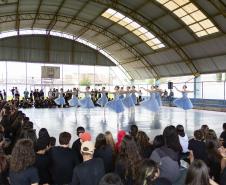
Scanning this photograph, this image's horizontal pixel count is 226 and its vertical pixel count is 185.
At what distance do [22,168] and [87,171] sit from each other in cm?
76

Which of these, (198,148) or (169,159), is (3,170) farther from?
(198,148)

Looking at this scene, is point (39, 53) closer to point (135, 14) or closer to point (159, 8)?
point (135, 14)

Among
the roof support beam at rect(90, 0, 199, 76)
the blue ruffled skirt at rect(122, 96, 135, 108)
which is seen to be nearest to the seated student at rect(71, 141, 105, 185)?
the blue ruffled skirt at rect(122, 96, 135, 108)

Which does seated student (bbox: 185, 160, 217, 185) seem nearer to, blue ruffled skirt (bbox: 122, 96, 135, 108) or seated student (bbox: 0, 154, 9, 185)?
seated student (bbox: 0, 154, 9, 185)

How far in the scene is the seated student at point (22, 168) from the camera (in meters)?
3.51

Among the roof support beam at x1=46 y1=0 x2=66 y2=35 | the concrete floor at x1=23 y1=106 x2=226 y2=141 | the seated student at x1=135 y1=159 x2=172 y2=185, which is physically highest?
the roof support beam at x1=46 y1=0 x2=66 y2=35

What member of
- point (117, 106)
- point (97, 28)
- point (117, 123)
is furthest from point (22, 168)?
point (97, 28)

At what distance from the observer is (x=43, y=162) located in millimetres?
4520

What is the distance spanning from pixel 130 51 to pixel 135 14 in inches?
332

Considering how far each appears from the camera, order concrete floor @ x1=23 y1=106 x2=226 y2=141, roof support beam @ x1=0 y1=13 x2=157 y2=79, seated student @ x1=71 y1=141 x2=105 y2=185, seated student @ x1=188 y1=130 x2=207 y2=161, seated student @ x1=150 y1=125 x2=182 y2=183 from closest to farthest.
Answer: seated student @ x1=71 y1=141 x2=105 y2=185, seated student @ x1=150 y1=125 x2=182 y2=183, seated student @ x1=188 y1=130 x2=207 y2=161, concrete floor @ x1=23 y1=106 x2=226 y2=141, roof support beam @ x1=0 y1=13 x2=157 y2=79

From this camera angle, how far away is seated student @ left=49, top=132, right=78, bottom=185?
14.6 feet

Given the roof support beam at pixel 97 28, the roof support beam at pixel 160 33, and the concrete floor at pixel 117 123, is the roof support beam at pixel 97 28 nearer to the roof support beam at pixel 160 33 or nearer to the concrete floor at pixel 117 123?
the roof support beam at pixel 160 33

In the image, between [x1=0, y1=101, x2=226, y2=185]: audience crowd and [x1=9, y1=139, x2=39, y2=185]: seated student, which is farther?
[x1=9, y1=139, x2=39, y2=185]: seated student

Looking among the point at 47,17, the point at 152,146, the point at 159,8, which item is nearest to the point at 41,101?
the point at 47,17
